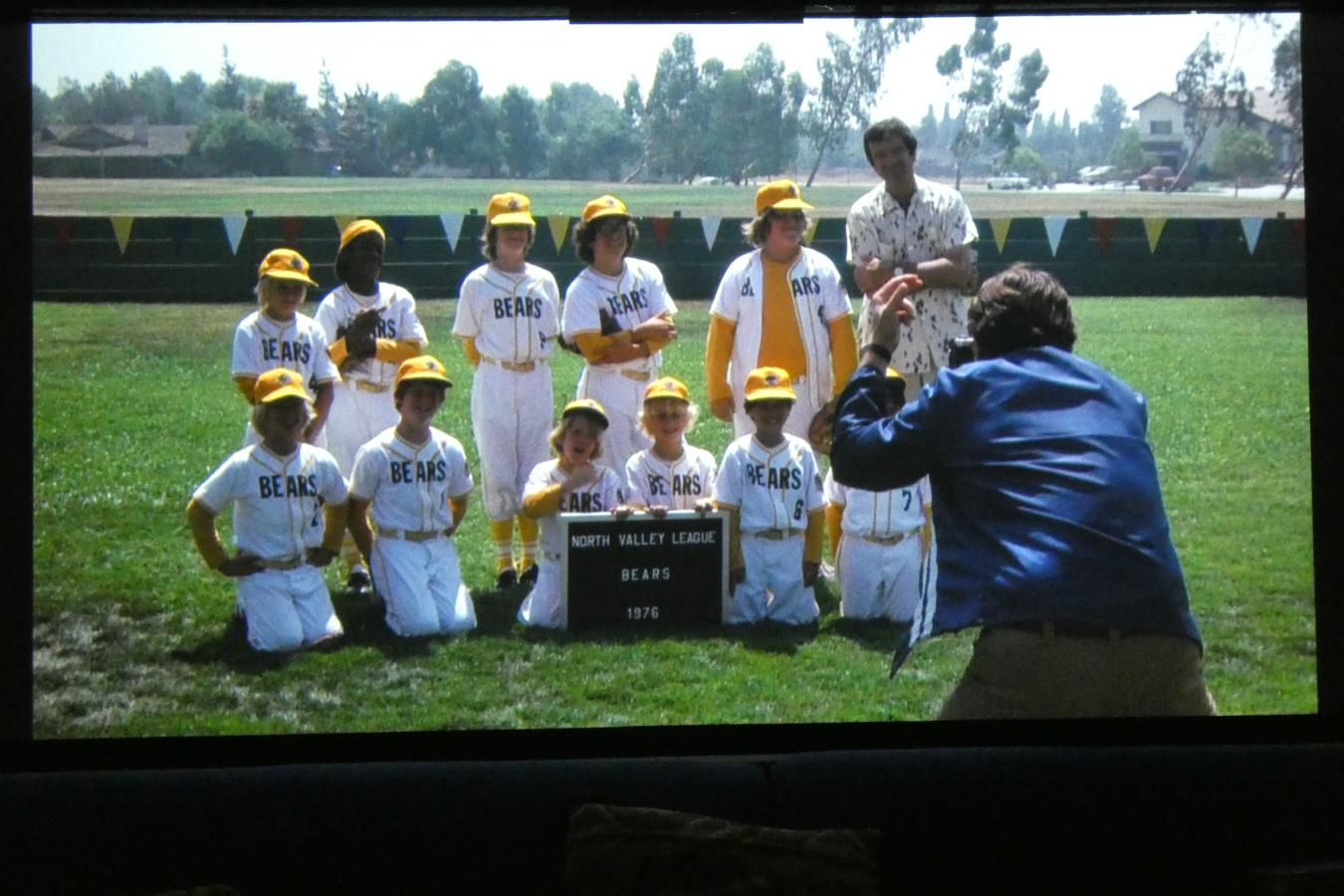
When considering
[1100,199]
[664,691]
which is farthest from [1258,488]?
[664,691]

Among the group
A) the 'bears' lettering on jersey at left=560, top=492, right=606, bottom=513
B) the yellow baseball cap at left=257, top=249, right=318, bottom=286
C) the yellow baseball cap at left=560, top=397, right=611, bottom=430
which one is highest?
the yellow baseball cap at left=257, top=249, right=318, bottom=286

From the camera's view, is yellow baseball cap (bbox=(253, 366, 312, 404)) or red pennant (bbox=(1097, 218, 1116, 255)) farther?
red pennant (bbox=(1097, 218, 1116, 255))

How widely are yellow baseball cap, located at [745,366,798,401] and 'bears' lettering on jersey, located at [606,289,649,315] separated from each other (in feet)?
1.06

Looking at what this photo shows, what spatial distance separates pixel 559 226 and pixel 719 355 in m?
0.50

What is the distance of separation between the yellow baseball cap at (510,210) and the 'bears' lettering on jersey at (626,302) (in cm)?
28

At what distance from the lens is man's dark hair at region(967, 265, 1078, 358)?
3.62 m

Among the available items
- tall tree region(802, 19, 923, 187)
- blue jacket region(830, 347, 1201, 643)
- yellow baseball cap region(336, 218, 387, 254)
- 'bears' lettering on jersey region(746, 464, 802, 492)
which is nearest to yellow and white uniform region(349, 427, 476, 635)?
yellow baseball cap region(336, 218, 387, 254)

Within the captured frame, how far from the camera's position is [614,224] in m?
4.13

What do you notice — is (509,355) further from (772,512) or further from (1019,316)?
(1019,316)

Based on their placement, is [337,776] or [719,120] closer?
[337,776]

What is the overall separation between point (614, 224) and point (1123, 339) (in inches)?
48.9

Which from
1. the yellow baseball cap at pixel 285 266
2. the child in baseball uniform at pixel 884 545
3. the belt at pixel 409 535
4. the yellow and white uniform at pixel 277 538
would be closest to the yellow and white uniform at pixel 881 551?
the child in baseball uniform at pixel 884 545

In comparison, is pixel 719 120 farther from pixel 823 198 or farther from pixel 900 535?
pixel 900 535

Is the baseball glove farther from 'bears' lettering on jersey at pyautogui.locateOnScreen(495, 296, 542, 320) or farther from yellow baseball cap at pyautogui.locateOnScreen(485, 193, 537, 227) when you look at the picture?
yellow baseball cap at pyautogui.locateOnScreen(485, 193, 537, 227)
